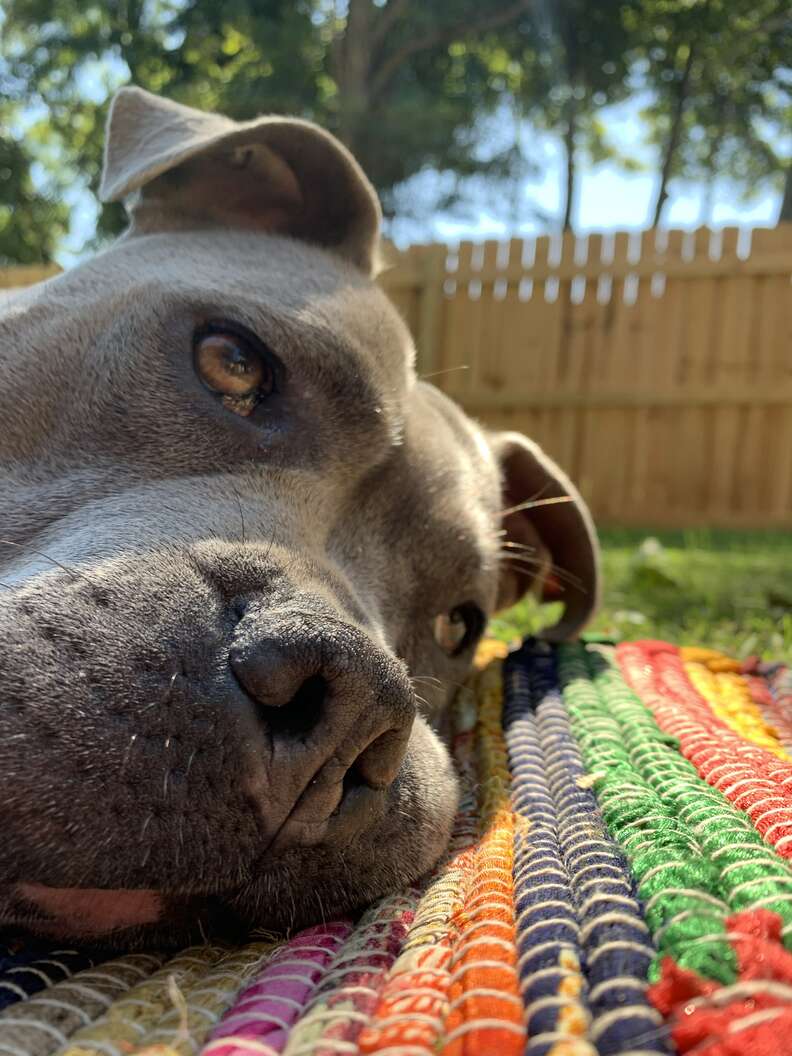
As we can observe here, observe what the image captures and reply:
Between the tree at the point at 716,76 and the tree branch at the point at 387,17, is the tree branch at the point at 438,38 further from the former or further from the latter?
the tree at the point at 716,76

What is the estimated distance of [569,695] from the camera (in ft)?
8.02

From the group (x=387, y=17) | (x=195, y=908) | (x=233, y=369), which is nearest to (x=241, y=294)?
(x=233, y=369)

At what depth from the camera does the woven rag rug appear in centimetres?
96

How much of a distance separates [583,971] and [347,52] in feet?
60.6

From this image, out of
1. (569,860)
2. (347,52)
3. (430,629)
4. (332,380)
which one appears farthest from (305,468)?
(347,52)

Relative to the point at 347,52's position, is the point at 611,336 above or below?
below

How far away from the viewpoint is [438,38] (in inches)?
721

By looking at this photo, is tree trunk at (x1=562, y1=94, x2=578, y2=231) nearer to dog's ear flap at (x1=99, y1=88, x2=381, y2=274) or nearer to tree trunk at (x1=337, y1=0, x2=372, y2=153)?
tree trunk at (x1=337, y1=0, x2=372, y2=153)

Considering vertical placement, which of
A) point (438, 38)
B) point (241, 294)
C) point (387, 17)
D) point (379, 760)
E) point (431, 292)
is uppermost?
point (387, 17)

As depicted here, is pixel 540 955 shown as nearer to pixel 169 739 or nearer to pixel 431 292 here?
pixel 169 739

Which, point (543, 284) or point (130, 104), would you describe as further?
point (543, 284)

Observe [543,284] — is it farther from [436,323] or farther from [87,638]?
[87,638]

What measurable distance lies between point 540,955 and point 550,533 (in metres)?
2.44

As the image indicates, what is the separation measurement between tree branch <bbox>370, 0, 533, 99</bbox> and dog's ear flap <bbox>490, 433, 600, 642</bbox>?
53.7ft
